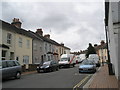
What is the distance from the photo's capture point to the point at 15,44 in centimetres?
2639

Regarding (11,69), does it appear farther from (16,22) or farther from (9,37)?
(16,22)

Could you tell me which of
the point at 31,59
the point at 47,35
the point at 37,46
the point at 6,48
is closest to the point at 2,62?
the point at 6,48

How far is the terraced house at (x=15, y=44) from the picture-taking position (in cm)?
2373

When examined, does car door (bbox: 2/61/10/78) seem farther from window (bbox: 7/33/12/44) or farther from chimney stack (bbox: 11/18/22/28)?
chimney stack (bbox: 11/18/22/28)

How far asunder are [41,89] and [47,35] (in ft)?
135

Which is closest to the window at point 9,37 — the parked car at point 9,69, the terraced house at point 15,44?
the terraced house at point 15,44

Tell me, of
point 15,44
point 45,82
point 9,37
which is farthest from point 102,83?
point 15,44

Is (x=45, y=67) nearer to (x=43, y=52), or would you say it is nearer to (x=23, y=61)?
(x=23, y=61)

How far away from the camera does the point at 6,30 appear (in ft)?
78.8

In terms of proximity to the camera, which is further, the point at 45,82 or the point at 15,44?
the point at 15,44

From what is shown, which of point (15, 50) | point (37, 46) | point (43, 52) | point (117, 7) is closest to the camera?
point (117, 7)

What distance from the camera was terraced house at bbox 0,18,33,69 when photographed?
77.9ft

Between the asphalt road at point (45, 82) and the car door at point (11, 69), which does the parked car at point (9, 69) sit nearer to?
the car door at point (11, 69)

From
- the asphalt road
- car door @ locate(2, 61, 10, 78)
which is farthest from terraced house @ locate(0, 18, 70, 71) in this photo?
the asphalt road
